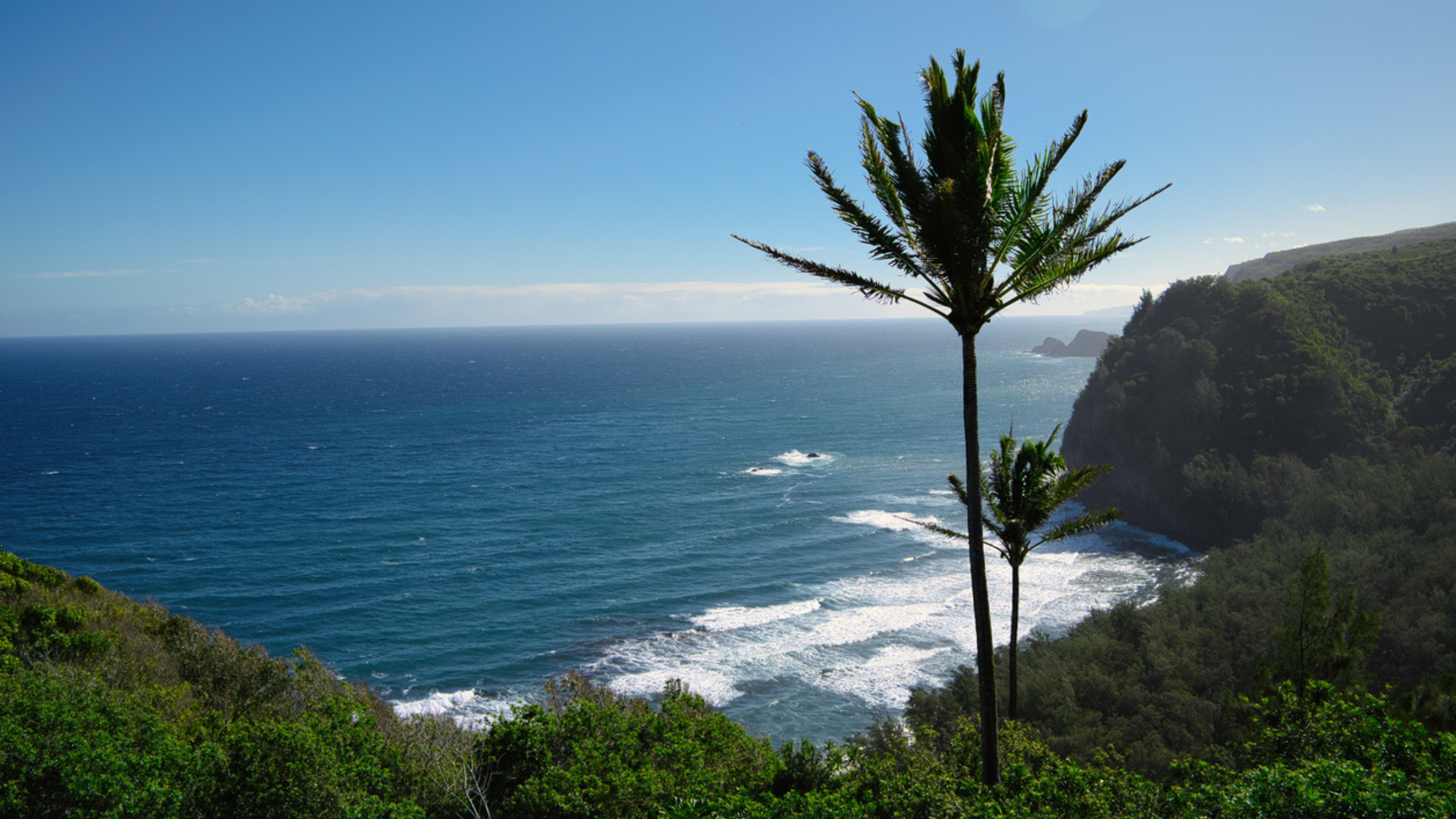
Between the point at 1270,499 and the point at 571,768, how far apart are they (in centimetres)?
5372

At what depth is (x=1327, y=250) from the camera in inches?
5709

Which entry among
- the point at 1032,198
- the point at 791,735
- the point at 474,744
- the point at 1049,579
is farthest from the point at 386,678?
the point at 1049,579

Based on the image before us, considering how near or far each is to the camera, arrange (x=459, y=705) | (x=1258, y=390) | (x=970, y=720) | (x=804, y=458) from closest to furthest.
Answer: (x=970, y=720) → (x=459, y=705) → (x=1258, y=390) → (x=804, y=458)

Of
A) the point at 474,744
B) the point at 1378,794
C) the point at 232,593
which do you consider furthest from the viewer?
the point at 232,593

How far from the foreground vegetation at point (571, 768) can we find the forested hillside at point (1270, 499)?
761 cm

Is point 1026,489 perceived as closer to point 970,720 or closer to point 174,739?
point 970,720

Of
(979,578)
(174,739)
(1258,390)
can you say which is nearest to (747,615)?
(174,739)

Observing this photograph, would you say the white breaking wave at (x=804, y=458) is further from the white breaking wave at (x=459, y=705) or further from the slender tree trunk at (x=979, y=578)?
the slender tree trunk at (x=979, y=578)

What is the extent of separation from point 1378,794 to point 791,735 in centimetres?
2179

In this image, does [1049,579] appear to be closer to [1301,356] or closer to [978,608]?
[1301,356]

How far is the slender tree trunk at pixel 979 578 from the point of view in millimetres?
9141

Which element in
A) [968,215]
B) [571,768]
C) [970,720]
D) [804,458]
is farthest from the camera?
[804,458]

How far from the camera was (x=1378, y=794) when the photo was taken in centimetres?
845

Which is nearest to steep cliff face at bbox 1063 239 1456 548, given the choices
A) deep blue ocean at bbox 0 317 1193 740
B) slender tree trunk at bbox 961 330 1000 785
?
deep blue ocean at bbox 0 317 1193 740
